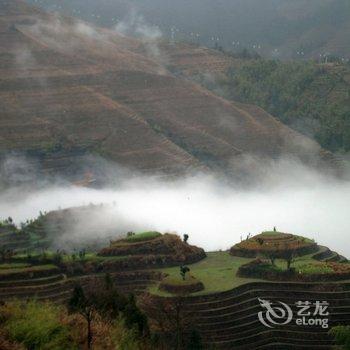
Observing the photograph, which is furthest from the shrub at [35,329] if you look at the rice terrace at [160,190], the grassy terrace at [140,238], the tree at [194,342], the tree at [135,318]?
the grassy terrace at [140,238]

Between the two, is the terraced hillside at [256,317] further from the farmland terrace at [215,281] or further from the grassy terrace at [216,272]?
the grassy terrace at [216,272]

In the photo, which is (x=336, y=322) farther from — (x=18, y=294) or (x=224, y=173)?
(x=224, y=173)

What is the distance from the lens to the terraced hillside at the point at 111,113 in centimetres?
7556

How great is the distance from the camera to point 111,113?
271 ft

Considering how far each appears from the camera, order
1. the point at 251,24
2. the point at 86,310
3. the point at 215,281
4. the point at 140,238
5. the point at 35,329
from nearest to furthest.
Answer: the point at 35,329, the point at 86,310, the point at 215,281, the point at 140,238, the point at 251,24

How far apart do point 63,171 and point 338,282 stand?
33.2 metres

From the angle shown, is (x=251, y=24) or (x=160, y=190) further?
(x=251, y=24)

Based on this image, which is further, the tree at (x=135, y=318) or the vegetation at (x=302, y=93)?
the vegetation at (x=302, y=93)

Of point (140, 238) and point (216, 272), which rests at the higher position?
point (140, 238)

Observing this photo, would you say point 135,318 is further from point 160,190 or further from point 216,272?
point 160,190

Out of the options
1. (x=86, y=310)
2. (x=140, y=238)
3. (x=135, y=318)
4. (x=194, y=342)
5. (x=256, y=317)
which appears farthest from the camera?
(x=140, y=238)

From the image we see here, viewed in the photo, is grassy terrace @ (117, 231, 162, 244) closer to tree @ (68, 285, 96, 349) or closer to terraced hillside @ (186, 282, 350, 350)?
terraced hillside @ (186, 282, 350, 350)

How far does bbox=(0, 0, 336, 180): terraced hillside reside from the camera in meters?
75.6

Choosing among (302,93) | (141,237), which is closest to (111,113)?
(302,93)
